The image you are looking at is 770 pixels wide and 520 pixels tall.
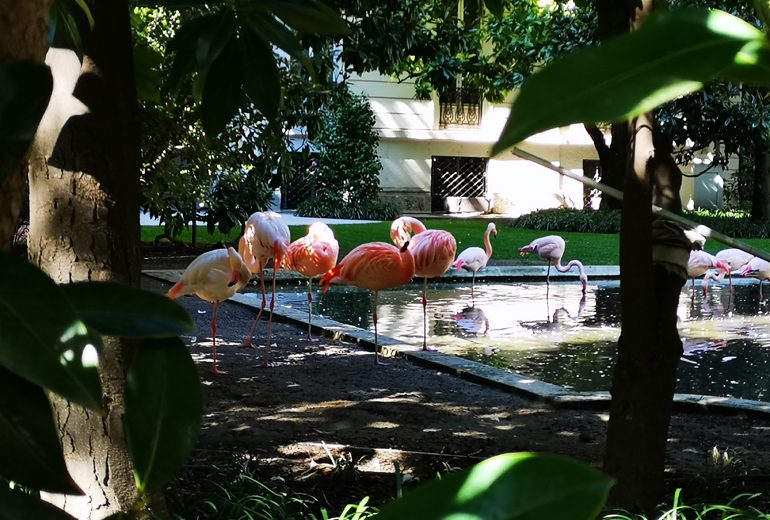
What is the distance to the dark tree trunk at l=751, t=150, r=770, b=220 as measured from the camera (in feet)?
81.3

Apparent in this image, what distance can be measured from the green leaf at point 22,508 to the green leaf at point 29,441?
0.01 meters

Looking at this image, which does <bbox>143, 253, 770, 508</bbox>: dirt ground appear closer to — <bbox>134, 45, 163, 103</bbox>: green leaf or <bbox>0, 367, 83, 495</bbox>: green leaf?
<bbox>134, 45, 163, 103</bbox>: green leaf

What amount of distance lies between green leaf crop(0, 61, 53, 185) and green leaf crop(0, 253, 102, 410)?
7 cm

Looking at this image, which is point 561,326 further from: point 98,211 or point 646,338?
point 98,211

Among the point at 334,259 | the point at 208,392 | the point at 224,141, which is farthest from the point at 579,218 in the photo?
the point at 208,392

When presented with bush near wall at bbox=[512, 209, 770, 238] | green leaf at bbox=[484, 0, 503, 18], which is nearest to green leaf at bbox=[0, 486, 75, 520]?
green leaf at bbox=[484, 0, 503, 18]

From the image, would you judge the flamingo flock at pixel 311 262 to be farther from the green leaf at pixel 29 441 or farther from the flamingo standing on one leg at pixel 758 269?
the green leaf at pixel 29 441

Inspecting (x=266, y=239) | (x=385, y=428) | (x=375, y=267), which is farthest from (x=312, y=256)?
(x=385, y=428)

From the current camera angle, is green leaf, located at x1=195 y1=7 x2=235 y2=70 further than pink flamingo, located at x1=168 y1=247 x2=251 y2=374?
No

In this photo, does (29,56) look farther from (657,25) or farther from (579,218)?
(579,218)

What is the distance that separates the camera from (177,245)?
1662 centimetres

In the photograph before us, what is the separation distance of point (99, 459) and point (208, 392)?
13.2ft

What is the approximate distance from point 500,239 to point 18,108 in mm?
19684

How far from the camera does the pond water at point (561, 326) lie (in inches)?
313
